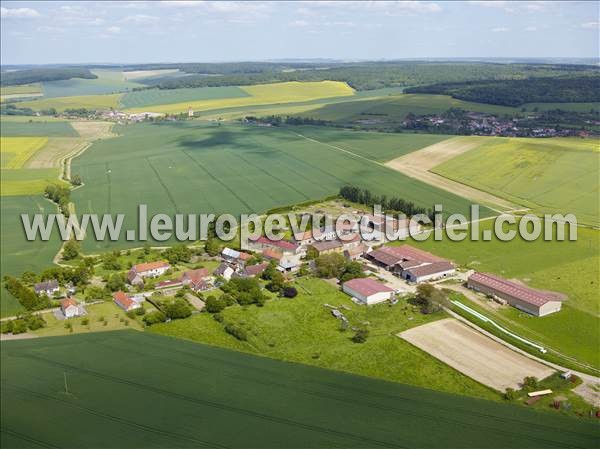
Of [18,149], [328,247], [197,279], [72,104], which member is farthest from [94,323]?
[72,104]

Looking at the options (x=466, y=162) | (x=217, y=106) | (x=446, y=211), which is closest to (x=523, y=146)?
(x=466, y=162)

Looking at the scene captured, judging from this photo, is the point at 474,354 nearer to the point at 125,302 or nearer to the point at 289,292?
the point at 289,292

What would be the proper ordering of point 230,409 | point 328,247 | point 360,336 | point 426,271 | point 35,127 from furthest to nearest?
1. point 35,127
2. point 328,247
3. point 426,271
4. point 360,336
5. point 230,409

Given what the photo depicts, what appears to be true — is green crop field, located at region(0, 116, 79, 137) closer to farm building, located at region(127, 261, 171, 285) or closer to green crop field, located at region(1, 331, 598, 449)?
farm building, located at region(127, 261, 171, 285)

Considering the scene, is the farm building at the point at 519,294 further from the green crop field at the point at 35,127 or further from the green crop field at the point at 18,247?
the green crop field at the point at 35,127

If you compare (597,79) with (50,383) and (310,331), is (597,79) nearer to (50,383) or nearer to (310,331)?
(310,331)

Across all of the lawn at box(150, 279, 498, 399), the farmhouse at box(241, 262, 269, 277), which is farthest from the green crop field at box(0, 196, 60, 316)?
the farmhouse at box(241, 262, 269, 277)

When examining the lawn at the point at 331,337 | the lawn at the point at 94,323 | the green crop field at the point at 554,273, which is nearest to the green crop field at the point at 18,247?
the lawn at the point at 94,323
